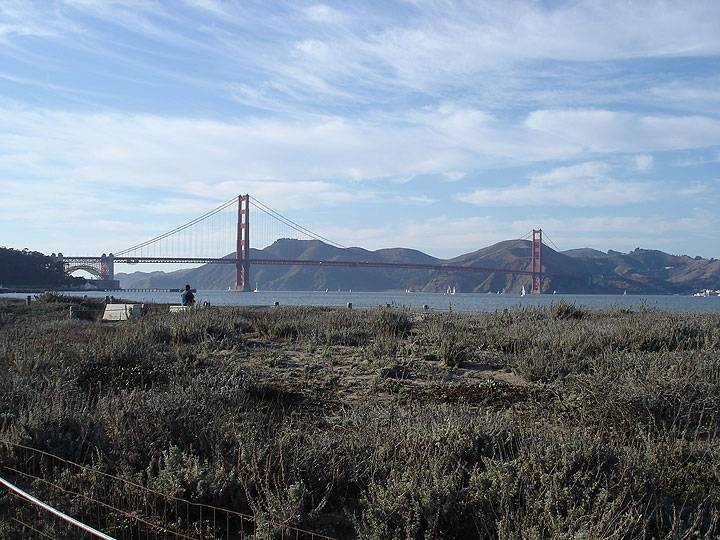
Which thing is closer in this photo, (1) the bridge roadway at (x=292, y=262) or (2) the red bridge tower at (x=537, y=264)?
(1) the bridge roadway at (x=292, y=262)

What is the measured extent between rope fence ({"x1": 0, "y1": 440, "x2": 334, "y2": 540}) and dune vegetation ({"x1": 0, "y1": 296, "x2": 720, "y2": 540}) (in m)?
0.04

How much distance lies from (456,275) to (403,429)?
358 feet

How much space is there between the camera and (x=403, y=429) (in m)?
4.36

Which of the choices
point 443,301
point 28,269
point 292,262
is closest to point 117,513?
point 443,301

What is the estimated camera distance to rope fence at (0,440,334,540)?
3.41 metres

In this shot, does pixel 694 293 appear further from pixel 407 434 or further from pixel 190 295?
pixel 407 434

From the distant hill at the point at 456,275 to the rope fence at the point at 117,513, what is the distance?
270 ft

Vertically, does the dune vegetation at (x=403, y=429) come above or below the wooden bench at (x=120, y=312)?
below

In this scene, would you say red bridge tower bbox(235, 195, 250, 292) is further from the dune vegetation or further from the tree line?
the dune vegetation

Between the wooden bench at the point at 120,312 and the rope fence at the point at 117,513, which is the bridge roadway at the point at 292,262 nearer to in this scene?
the wooden bench at the point at 120,312

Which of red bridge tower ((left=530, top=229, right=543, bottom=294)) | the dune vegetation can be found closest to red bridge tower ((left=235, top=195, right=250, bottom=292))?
red bridge tower ((left=530, top=229, right=543, bottom=294))

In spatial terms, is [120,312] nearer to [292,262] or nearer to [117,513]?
[117,513]

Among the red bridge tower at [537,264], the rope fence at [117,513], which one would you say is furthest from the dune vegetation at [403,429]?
the red bridge tower at [537,264]

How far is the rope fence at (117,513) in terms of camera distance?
11.2ft
